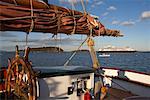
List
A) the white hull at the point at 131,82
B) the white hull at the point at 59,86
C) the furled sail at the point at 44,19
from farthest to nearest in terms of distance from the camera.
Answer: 1. the white hull at the point at 131,82
2. the white hull at the point at 59,86
3. the furled sail at the point at 44,19

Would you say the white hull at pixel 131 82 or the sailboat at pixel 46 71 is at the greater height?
the sailboat at pixel 46 71

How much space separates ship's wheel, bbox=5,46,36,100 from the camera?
716 cm

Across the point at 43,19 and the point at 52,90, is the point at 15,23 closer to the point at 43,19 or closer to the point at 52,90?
the point at 43,19

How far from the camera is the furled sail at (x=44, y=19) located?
20.4 feet

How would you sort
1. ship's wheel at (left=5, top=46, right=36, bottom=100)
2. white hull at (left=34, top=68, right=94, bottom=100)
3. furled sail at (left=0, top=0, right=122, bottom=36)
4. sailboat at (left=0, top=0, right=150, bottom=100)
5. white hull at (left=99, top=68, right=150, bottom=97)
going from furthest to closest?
white hull at (left=99, top=68, right=150, bottom=97) → white hull at (left=34, top=68, right=94, bottom=100) → ship's wheel at (left=5, top=46, right=36, bottom=100) → sailboat at (left=0, top=0, right=150, bottom=100) → furled sail at (left=0, top=0, right=122, bottom=36)

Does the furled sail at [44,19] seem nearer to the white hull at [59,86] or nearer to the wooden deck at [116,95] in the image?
the white hull at [59,86]

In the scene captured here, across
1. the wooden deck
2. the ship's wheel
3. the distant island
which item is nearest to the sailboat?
the ship's wheel

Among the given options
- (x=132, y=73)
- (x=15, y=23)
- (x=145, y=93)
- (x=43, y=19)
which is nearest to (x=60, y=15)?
(x=43, y=19)

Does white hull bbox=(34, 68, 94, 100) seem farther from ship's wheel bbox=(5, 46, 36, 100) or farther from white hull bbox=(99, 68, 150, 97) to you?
white hull bbox=(99, 68, 150, 97)

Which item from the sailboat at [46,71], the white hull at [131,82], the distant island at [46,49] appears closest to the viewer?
the sailboat at [46,71]

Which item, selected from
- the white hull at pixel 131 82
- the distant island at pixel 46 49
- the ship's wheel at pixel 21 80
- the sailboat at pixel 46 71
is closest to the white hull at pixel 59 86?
the sailboat at pixel 46 71

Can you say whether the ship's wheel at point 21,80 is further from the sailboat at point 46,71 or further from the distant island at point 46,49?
the distant island at point 46,49

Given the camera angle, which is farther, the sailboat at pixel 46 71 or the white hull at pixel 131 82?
the white hull at pixel 131 82

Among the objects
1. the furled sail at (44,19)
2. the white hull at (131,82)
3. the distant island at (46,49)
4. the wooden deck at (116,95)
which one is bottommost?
the wooden deck at (116,95)
